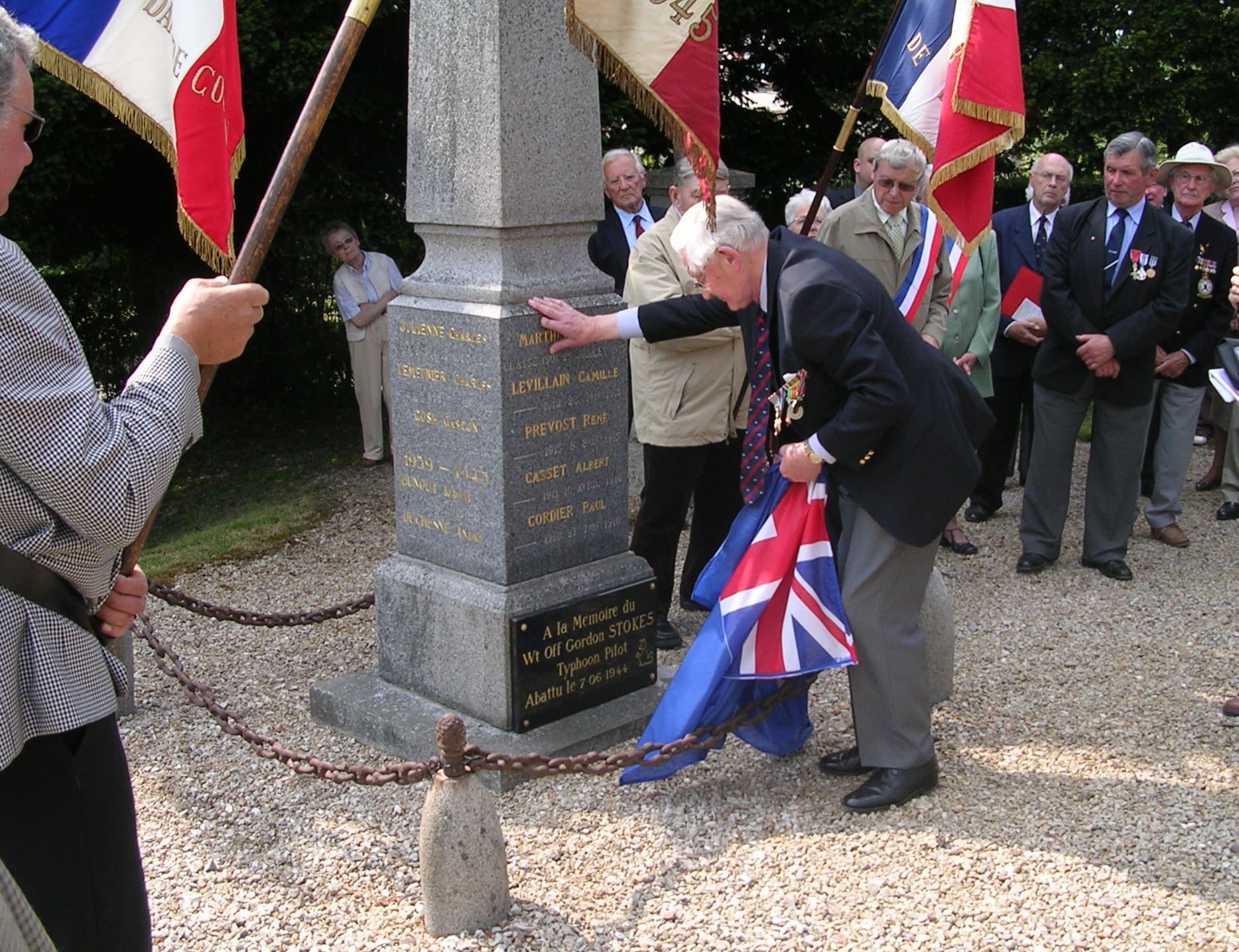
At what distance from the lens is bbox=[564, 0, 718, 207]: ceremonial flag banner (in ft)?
12.8

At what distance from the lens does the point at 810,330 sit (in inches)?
153

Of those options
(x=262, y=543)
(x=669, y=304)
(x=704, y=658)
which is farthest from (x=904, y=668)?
(x=262, y=543)

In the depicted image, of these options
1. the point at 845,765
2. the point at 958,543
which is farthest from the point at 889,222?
the point at 845,765

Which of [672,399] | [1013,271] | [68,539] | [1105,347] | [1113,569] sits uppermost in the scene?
[1013,271]

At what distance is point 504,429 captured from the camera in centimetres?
439

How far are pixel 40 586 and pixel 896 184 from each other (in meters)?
4.73

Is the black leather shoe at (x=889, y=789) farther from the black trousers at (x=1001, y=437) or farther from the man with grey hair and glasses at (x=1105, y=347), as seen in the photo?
the black trousers at (x=1001, y=437)

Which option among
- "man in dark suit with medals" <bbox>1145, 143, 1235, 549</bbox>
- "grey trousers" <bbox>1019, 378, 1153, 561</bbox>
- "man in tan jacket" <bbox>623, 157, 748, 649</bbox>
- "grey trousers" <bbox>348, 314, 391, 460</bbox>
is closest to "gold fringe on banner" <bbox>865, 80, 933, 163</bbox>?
"man in tan jacket" <bbox>623, 157, 748, 649</bbox>

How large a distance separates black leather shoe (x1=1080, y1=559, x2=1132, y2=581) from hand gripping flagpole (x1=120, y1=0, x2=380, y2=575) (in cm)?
531

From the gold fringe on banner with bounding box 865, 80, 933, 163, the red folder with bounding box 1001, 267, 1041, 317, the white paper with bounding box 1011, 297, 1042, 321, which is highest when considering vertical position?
the gold fringe on banner with bounding box 865, 80, 933, 163

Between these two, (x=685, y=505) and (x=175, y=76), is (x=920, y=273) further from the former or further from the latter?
(x=175, y=76)

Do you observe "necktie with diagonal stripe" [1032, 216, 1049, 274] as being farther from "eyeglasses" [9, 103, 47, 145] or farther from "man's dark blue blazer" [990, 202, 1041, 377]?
"eyeglasses" [9, 103, 47, 145]

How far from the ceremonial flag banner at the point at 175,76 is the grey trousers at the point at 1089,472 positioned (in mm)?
4797

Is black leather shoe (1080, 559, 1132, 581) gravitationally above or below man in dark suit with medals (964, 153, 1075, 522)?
below
